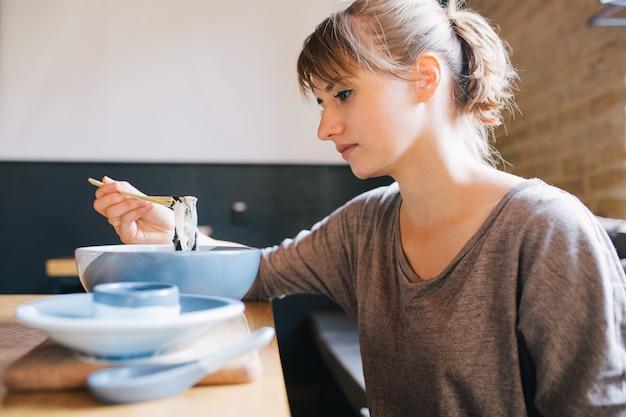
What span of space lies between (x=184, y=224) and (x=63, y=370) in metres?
0.40

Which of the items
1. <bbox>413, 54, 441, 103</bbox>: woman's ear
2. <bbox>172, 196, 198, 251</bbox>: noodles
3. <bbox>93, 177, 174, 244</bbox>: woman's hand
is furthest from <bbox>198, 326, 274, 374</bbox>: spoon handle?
<bbox>413, 54, 441, 103</bbox>: woman's ear

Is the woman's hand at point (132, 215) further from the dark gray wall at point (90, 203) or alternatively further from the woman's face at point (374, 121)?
the dark gray wall at point (90, 203)

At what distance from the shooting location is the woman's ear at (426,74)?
105cm

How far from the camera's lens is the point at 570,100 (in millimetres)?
2016

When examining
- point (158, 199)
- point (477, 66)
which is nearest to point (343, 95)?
point (477, 66)

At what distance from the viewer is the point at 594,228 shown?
83 cm

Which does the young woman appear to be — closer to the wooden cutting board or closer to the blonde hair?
the blonde hair

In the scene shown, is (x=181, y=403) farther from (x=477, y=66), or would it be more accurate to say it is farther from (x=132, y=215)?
(x=477, y=66)

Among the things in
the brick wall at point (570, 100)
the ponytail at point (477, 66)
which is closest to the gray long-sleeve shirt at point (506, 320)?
the ponytail at point (477, 66)

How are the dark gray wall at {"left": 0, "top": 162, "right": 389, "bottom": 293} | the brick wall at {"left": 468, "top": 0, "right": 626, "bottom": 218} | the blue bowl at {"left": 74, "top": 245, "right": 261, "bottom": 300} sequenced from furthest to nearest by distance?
the dark gray wall at {"left": 0, "top": 162, "right": 389, "bottom": 293} → the brick wall at {"left": 468, "top": 0, "right": 626, "bottom": 218} → the blue bowl at {"left": 74, "top": 245, "right": 261, "bottom": 300}

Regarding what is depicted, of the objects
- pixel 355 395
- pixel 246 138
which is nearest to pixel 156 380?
pixel 355 395

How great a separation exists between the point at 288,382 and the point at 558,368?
246 centimetres

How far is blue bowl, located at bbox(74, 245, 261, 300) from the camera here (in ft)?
2.25

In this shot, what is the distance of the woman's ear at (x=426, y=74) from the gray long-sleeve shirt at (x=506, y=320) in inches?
10.2
